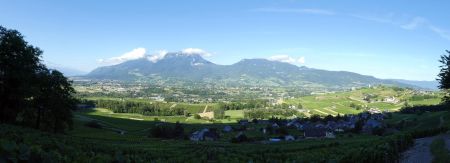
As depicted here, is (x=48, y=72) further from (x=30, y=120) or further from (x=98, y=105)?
(x=98, y=105)

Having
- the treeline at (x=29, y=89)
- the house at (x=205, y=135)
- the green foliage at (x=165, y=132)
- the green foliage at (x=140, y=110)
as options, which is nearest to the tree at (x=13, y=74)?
the treeline at (x=29, y=89)

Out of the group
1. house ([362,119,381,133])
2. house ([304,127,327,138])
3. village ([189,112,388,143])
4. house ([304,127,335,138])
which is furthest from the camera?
house ([362,119,381,133])

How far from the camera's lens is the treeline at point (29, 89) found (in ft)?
138

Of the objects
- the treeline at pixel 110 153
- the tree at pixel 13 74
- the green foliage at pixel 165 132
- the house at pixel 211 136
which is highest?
the tree at pixel 13 74

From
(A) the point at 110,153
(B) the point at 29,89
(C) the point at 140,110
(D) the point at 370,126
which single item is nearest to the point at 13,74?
(B) the point at 29,89

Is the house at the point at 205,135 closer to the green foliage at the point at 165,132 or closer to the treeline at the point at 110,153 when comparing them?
the green foliage at the point at 165,132

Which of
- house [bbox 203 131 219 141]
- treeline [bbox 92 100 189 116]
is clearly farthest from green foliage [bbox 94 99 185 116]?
house [bbox 203 131 219 141]

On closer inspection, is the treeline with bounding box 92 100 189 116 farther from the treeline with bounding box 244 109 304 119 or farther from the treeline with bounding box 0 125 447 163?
the treeline with bounding box 0 125 447 163

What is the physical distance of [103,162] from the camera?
1029 centimetres

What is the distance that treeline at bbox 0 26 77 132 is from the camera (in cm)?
4208

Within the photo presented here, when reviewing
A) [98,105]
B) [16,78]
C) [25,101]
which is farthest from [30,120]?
[98,105]

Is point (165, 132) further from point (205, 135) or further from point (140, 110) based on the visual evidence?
point (140, 110)

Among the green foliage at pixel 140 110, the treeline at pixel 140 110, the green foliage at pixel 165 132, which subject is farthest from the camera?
the treeline at pixel 140 110

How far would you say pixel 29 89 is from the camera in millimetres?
41906
